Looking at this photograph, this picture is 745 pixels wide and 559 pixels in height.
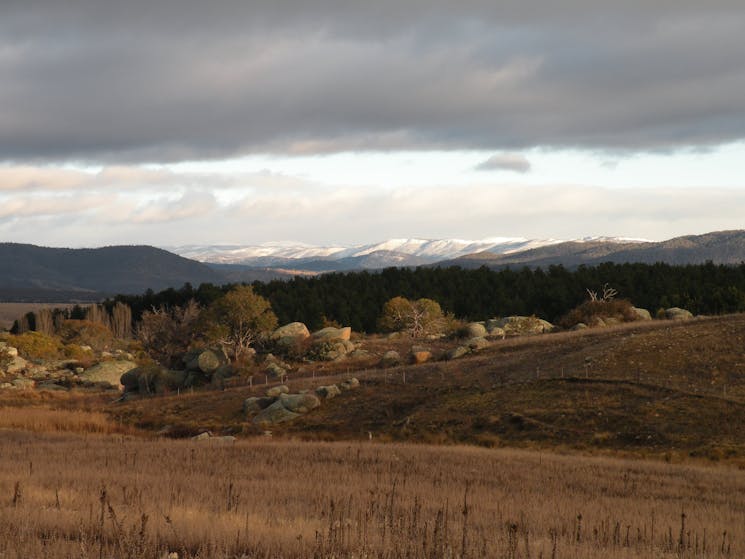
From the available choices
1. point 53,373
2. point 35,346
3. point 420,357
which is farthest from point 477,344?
point 35,346

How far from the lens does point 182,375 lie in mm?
62250

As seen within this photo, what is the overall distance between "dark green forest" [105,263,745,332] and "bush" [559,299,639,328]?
19.1 metres

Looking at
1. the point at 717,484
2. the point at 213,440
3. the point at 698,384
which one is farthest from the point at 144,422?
the point at 717,484

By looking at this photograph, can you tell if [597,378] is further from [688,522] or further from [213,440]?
[688,522]

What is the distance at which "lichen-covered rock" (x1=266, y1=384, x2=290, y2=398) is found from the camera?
150 ft

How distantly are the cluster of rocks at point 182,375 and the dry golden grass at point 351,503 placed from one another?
1255 inches

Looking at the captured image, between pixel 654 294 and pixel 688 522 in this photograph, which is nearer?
pixel 688 522

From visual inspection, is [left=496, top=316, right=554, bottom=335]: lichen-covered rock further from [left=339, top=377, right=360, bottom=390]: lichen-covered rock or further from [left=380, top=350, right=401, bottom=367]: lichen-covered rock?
[left=339, top=377, right=360, bottom=390]: lichen-covered rock

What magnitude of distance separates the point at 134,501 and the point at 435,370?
114 ft

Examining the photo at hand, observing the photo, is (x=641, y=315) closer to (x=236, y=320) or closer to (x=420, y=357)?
(x=420, y=357)

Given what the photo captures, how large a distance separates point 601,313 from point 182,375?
3759 centimetres

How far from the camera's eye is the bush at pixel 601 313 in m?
69.8

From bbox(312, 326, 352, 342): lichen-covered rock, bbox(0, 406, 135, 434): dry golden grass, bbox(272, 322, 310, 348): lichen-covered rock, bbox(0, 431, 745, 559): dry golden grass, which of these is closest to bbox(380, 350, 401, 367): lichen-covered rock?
bbox(312, 326, 352, 342): lichen-covered rock

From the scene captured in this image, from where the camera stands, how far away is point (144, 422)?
43.0m
